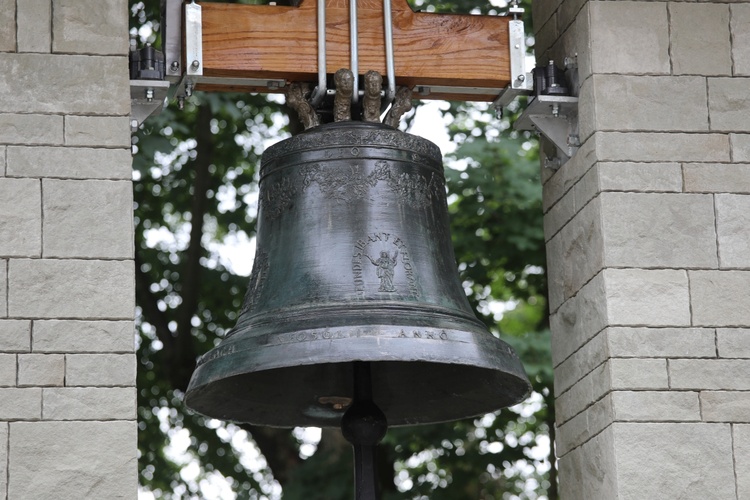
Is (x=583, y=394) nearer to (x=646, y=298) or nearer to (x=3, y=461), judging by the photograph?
(x=646, y=298)

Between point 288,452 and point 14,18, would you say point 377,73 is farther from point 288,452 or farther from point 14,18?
point 288,452

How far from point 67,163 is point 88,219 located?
0.23 metres

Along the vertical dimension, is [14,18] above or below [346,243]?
above

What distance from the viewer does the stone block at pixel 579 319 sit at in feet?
19.3

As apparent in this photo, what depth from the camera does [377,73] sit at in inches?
235

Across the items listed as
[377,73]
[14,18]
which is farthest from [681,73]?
[14,18]

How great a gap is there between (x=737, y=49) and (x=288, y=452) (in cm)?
553

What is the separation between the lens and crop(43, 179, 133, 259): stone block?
18.0 ft

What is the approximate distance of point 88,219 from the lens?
554 cm

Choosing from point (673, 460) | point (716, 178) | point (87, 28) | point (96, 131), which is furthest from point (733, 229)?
point (87, 28)

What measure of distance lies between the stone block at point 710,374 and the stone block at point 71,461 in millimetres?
2038

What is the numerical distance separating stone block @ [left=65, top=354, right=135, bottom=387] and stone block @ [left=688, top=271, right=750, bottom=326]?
7.02 ft

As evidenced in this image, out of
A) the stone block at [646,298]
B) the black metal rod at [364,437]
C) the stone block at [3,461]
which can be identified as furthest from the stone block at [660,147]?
the stone block at [3,461]

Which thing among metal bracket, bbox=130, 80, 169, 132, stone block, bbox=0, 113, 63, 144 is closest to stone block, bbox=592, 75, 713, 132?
metal bracket, bbox=130, 80, 169, 132
